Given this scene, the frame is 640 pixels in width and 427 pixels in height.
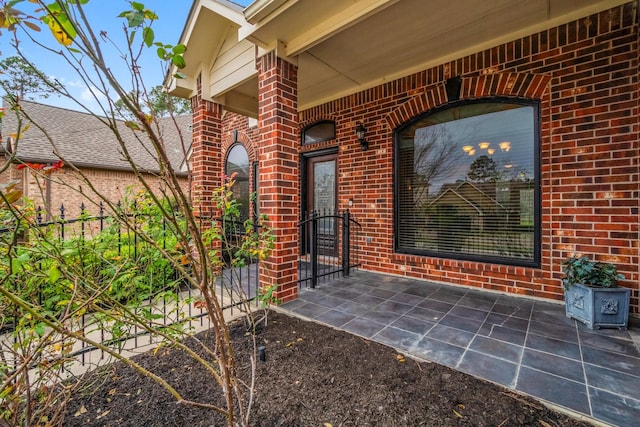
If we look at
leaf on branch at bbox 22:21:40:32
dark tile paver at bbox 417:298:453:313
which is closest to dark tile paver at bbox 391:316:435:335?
dark tile paver at bbox 417:298:453:313

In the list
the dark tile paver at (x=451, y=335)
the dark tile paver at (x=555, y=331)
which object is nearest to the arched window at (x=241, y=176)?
the dark tile paver at (x=451, y=335)

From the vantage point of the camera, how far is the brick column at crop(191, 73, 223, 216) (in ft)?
13.5

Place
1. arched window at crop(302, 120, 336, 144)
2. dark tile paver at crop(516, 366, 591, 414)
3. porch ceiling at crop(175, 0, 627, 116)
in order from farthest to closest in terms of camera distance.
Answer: arched window at crop(302, 120, 336, 144) < porch ceiling at crop(175, 0, 627, 116) < dark tile paver at crop(516, 366, 591, 414)

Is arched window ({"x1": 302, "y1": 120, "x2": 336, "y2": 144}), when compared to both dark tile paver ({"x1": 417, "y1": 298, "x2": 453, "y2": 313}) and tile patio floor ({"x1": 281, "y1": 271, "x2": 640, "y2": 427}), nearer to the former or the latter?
tile patio floor ({"x1": 281, "y1": 271, "x2": 640, "y2": 427})

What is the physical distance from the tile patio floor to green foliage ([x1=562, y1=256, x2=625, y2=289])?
375 millimetres

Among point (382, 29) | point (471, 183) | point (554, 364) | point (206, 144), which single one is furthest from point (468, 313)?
point (206, 144)

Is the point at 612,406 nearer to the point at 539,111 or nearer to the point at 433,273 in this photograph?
the point at 433,273

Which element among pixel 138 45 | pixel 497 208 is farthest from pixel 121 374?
pixel 497 208

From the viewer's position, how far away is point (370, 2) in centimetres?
242

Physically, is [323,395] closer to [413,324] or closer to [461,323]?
[413,324]

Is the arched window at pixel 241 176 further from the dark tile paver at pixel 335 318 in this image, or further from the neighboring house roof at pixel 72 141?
the dark tile paver at pixel 335 318

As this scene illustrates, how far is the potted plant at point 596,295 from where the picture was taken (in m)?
2.35

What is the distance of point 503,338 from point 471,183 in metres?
1.92

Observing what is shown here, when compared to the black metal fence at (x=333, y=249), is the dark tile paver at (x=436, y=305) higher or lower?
lower
